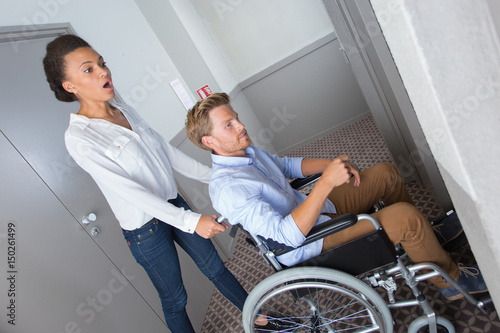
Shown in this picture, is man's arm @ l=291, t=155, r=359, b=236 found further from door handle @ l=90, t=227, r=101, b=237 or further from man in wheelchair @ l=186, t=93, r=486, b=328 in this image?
door handle @ l=90, t=227, r=101, b=237

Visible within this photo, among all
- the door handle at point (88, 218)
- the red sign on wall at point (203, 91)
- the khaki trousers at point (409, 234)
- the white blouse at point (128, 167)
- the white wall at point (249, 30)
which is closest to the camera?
the khaki trousers at point (409, 234)

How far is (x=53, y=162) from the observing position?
159cm

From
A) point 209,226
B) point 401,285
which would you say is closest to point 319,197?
point 209,226

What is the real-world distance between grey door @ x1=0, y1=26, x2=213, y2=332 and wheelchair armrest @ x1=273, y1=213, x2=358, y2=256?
114cm

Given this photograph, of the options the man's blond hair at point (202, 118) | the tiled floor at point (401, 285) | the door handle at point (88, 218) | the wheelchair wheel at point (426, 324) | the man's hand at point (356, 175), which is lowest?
the tiled floor at point (401, 285)

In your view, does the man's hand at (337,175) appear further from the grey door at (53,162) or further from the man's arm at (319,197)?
the grey door at (53,162)

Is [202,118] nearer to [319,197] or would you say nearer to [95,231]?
[319,197]

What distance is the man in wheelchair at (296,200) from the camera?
115 centimetres

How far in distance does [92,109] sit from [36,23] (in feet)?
2.53

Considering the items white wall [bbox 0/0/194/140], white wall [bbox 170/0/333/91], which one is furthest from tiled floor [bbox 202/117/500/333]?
white wall [bbox 0/0/194/140]

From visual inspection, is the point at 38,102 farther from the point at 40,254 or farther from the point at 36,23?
the point at 40,254

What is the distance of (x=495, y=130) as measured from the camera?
0.73m

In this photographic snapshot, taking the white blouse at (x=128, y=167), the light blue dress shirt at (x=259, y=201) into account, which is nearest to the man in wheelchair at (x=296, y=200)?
the light blue dress shirt at (x=259, y=201)

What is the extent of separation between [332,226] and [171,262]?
815 millimetres
